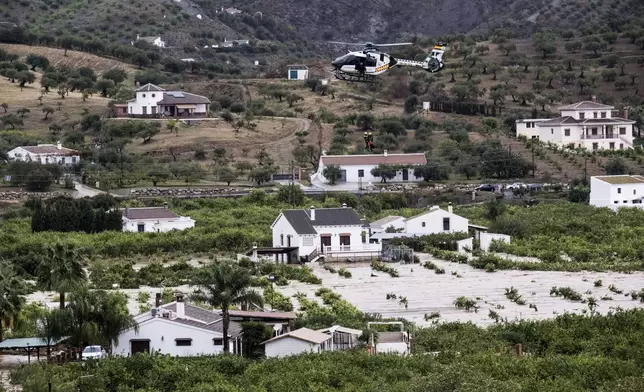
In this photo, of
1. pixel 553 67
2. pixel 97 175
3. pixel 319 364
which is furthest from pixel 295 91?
pixel 319 364

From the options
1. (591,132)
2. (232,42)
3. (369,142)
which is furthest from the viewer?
(232,42)

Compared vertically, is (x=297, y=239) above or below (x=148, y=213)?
below

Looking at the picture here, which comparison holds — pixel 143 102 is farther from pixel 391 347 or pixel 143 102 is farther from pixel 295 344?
pixel 391 347

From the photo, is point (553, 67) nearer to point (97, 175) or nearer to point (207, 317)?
point (97, 175)

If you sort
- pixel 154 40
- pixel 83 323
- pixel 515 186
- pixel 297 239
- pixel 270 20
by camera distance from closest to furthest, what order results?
pixel 83 323 < pixel 297 239 < pixel 515 186 < pixel 154 40 < pixel 270 20

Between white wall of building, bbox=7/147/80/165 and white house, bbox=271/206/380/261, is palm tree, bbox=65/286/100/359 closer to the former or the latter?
white house, bbox=271/206/380/261

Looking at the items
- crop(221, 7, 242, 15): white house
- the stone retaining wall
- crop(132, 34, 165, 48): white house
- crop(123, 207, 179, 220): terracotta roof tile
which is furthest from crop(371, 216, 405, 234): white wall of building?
crop(221, 7, 242, 15): white house

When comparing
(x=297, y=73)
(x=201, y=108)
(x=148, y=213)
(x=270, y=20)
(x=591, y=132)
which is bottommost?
(x=148, y=213)

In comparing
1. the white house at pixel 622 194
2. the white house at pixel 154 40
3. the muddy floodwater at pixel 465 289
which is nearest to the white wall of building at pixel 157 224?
the muddy floodwater at pixel 465 289

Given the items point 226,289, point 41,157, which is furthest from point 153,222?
point 226,289
